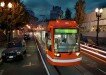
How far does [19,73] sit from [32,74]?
1104mm

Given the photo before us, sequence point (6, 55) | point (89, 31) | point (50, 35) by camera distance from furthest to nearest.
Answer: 1. point (89, 31)
2. point (6, 55)
3. point (50, 35)

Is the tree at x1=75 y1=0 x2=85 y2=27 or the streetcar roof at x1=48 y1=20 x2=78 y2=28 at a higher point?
the tree at x1=75 y1=0 x2=85 y2=27

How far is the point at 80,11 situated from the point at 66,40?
166 ft

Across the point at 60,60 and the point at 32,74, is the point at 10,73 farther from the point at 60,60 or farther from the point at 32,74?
the point at 60,60

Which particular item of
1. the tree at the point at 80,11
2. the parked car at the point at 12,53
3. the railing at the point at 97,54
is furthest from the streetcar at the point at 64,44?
the tree at the point at 80,11

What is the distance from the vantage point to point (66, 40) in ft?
64.1

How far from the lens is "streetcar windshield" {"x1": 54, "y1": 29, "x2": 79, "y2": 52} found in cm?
1942

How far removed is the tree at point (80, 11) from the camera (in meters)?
68.6

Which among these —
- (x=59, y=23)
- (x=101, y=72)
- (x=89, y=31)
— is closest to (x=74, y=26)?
(x=59, y=23)

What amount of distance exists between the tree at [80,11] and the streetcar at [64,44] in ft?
159

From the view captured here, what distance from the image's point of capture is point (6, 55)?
2464 centimetres

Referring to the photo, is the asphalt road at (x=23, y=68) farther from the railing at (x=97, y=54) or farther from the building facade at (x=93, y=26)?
the building facade at (x=93, y=26)

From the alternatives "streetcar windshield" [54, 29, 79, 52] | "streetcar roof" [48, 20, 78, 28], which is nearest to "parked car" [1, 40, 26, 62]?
"streetcar roof" [48, 20, 78, 28]

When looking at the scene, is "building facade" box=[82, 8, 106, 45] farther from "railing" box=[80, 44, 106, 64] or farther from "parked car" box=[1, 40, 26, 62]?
"parked car" box=[1, 40, 26, 62]
